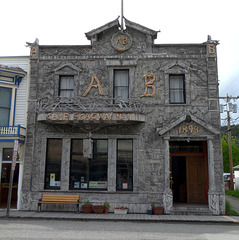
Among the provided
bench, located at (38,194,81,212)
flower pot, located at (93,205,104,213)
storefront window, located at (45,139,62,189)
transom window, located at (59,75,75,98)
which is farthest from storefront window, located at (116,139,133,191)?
transom window, located at (59,75,75,98)

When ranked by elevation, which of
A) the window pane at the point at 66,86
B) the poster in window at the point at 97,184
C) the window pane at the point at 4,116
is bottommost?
the poster in window at the point at 97,184

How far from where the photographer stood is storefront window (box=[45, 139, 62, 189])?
15289 millimetres

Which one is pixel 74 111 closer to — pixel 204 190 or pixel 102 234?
pixel 102 234

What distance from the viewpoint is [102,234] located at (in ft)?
32.3

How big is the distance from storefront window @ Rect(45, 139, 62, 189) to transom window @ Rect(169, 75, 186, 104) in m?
6.42

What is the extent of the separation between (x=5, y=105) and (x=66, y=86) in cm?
345

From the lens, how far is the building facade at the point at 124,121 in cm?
1466

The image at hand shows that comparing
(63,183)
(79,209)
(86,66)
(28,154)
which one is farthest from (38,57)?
(79,209)

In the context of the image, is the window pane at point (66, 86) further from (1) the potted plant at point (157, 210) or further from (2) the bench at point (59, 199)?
(1) the potted plant at point (157, 210)

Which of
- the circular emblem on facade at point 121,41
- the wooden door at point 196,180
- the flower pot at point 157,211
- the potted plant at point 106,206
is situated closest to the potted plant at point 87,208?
the potted plant at point 106,206

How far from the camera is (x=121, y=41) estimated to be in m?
16.1

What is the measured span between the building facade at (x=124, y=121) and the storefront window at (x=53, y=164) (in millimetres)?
51

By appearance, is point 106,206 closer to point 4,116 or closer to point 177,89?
point 177,89

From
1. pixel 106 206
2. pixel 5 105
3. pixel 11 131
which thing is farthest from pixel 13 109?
pixel 106 206
